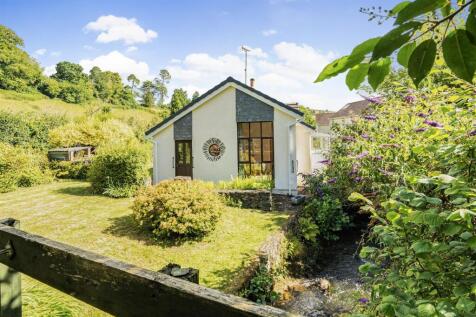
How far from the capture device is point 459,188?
61.0 inches

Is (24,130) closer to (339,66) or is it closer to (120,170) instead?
(120,170)

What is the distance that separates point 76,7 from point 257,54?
1263 centimetres

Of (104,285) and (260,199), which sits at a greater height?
(104,285)

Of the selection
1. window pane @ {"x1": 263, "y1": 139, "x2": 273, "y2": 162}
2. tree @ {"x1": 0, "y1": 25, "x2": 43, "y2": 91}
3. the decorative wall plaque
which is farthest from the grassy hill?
window pane @ {"x1": 263, "y1": 139, "x2": 273, "y2": 162}

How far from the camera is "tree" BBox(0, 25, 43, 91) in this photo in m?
45.5

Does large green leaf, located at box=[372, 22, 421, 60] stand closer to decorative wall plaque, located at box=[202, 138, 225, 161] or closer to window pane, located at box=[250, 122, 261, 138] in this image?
window pane, located at box=[250, 122, 261, 138]

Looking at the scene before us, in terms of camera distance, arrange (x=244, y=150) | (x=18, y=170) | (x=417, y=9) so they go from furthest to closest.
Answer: (x=18, y=170)
(x=244, y=150)
(x=417, y=9)

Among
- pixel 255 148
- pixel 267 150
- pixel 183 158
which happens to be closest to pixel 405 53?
pixel 267 150

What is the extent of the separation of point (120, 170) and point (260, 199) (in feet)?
22.2

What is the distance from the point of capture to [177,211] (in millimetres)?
8680

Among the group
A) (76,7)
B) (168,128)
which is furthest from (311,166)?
(76,7)

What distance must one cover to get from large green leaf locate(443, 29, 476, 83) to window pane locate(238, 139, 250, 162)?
47.4 feet

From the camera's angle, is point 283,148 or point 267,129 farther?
point 267,129

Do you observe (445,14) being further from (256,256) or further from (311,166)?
(311,166)
